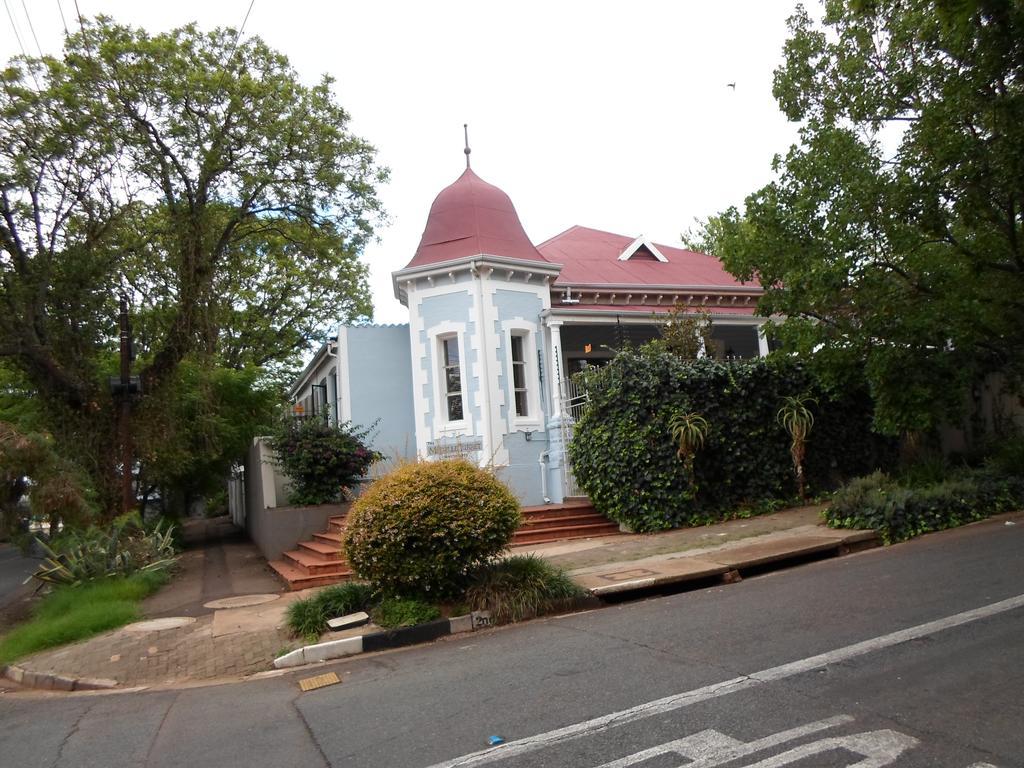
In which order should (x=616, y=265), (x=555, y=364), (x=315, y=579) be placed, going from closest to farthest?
(x=315, y=579) → (x=555, y=364) → (x=616, y=265)

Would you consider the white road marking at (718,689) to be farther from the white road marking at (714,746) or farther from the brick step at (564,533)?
the brick step at (564,533)

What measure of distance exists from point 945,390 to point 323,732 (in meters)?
11.2

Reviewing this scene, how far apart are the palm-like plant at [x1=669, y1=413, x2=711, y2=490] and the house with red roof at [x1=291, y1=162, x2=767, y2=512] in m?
3.07

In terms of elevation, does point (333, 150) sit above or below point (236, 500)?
above

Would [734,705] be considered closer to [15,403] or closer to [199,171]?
[199,171]

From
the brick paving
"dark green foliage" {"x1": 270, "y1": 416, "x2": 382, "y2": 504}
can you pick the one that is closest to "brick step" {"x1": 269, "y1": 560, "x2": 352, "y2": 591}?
the brick paving

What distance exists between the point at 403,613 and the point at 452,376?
31.9 ft

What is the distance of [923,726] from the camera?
4.26m

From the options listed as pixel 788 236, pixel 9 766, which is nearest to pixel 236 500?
pixel 788 236

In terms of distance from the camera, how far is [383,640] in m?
7.75

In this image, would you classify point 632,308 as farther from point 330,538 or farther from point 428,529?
point 428,529

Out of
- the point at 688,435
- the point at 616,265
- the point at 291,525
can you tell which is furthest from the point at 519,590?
the point at 616,265

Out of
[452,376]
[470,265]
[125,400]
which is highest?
[470,265]

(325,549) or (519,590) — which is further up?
(325,549)
